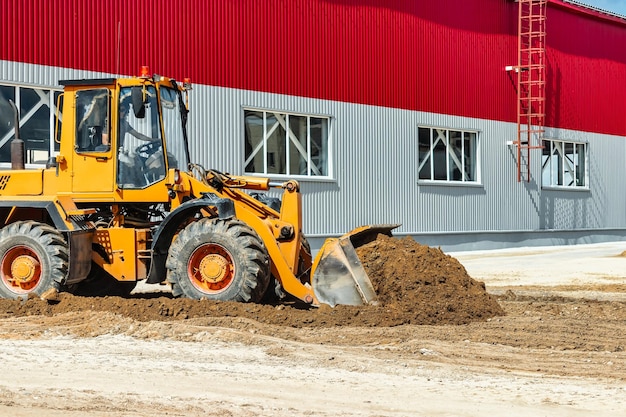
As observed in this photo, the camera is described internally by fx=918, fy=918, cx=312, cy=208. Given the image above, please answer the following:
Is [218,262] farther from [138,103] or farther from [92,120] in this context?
[92,120]

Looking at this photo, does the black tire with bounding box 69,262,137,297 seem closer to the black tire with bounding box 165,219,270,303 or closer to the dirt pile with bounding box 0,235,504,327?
the dirt pile with bounding box 0,235,504,327

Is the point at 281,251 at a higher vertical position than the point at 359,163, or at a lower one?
lower

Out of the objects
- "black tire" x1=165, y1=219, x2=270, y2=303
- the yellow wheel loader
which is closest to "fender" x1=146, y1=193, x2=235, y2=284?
the yellow wheel loader

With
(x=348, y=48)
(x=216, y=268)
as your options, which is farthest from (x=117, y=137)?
(x=348, y=48)

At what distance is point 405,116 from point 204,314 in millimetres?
15829

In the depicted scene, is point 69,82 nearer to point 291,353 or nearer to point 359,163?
point 291,353

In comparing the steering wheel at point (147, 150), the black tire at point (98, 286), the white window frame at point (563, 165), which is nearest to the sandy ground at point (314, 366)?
the black tire at point (98, 286)

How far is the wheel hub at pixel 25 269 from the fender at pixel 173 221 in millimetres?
1534

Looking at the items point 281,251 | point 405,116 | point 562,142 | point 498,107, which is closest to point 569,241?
A: point 562,142

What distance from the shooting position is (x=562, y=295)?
14445mm

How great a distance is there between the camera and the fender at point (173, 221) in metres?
11.3

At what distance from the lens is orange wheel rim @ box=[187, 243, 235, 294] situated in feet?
36.2

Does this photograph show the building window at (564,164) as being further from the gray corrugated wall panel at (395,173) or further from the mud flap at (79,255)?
the mud flap at (79,255)

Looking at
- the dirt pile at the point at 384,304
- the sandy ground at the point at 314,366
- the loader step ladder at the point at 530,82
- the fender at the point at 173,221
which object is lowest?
the sandy ground at the point at 314,366
